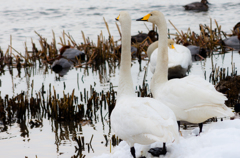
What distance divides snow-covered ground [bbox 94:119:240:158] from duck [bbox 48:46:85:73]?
580 centimetres

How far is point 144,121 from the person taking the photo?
3.69 meters

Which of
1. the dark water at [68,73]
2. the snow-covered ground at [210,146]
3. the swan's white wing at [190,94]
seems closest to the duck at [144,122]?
the snow-covered ground at [210,146]

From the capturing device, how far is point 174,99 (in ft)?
15.3

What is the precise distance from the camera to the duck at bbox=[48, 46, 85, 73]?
33.1 ft

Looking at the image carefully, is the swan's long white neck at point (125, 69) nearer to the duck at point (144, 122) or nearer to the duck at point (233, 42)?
the duck at point (144, 122)

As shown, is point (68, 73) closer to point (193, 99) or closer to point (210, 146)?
point (193, 99)

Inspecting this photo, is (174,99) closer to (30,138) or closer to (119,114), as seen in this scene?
(119,114)

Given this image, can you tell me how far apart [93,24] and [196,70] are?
952cm

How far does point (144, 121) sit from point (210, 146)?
0.78 meters

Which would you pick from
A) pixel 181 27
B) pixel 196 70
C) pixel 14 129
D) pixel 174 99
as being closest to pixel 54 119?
pixel 14 129

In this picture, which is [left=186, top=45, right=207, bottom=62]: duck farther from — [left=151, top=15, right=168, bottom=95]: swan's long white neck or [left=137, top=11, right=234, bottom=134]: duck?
[left=137, top=11, right=234, bottom=134]: duck

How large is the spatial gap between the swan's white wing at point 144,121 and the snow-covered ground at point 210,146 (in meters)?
0.37

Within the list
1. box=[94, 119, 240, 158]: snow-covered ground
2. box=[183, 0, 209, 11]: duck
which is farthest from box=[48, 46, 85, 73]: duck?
box=[183, 0, 209, 11]: duck

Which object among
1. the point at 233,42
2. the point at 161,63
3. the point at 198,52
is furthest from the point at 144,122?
the point at 233,42
